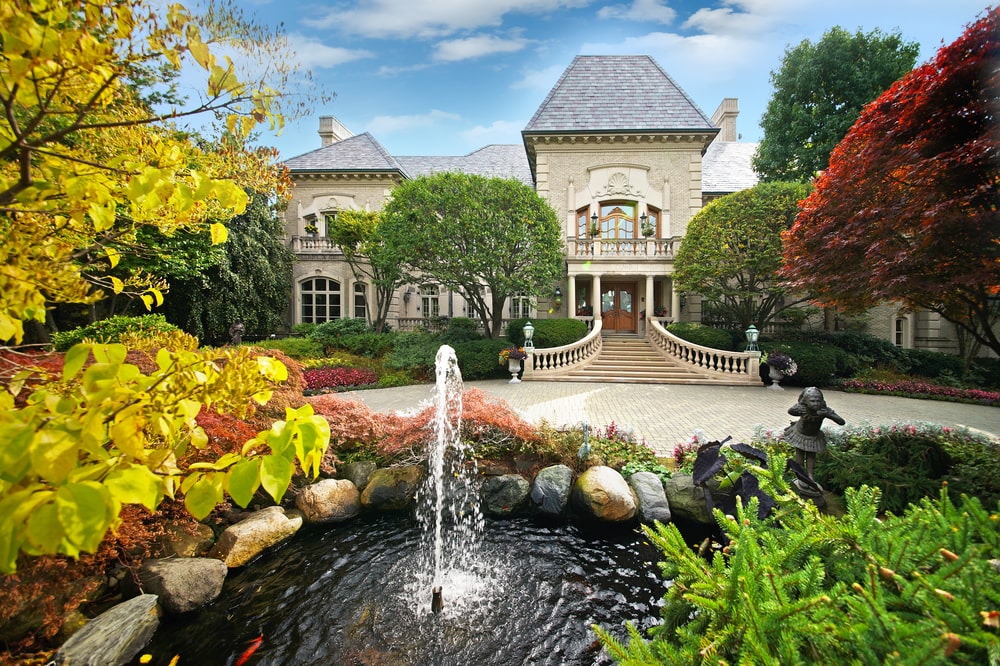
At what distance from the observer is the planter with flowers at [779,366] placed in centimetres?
1120

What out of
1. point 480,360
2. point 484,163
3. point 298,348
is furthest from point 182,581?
point 484,163

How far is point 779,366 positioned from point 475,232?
981 cm

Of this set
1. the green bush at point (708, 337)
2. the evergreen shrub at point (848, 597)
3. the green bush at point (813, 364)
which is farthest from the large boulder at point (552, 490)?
the green bush at point (708, 337)

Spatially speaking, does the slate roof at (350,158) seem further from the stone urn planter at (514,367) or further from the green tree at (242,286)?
the stone urn planter at (514,367)

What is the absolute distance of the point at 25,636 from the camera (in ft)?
8.68

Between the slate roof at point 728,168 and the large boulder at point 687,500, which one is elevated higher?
the slate roof at point 728,168

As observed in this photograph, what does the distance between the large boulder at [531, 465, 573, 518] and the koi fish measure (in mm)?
2919

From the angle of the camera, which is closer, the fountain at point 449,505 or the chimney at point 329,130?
the fountain at point 449,505

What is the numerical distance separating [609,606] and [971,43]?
712 cm

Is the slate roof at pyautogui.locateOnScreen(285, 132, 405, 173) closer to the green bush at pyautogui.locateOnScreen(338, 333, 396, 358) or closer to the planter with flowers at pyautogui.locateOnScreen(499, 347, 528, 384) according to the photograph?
the green bush at pyautogui.locateOnScreen(338, 333, 396, 358)

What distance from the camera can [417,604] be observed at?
343cm

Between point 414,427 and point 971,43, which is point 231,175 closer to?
point 414,427

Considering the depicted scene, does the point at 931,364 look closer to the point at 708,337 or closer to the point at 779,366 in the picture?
the point at 779,366

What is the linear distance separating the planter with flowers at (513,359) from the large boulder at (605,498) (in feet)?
24.4
